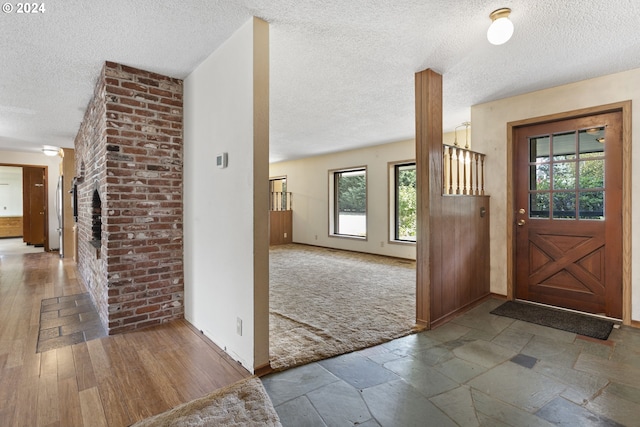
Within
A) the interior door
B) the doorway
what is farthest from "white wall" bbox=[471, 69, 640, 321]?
the interior door

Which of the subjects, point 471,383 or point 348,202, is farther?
point 348,202

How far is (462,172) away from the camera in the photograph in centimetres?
338

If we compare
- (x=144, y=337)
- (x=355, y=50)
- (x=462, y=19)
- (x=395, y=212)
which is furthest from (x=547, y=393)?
(x=395, y=212)

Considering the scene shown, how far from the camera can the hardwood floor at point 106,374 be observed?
1.62 meters

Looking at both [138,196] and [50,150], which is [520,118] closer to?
[138,196]

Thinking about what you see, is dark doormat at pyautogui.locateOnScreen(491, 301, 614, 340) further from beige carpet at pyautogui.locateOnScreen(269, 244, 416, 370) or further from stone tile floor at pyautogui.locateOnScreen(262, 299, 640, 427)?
beige carpet at pyautogui.locateOnScreen(269, 244, 416, 370)

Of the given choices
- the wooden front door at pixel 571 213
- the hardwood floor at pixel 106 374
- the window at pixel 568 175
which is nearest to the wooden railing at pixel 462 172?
the wooden front door at pixel 571 213

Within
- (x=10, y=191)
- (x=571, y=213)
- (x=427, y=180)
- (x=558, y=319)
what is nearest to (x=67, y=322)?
(x=427, y=180)

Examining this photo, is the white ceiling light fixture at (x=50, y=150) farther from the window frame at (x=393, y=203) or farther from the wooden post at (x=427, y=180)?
Answer: the wooden post at (x=427, y=180)

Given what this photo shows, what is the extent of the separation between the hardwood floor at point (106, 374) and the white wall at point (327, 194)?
455 cm

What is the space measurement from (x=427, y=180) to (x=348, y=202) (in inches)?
188

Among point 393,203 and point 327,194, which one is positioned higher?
point 327,194

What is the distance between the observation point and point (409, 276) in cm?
465

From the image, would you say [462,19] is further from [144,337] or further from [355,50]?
[144,337]
